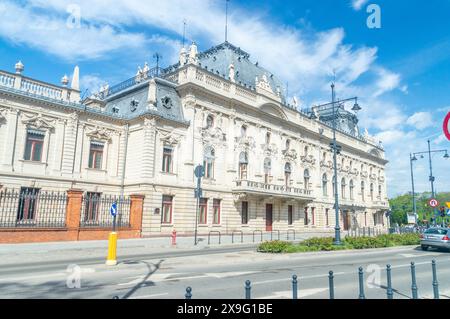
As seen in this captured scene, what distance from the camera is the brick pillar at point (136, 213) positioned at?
85.3 feet

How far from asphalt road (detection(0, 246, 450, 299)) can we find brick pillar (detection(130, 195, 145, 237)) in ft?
34.8

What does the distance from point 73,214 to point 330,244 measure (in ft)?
52.0

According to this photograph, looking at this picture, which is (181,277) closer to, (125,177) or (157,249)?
→ (157,249)

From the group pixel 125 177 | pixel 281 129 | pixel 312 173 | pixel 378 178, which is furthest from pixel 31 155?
pixel 378 178

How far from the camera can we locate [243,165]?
124 feet

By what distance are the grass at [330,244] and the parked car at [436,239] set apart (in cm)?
209

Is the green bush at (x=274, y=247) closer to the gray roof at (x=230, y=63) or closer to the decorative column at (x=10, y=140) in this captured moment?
the decorative column at (x=10, y=140)

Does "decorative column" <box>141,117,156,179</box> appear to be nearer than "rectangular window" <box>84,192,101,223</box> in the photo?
No

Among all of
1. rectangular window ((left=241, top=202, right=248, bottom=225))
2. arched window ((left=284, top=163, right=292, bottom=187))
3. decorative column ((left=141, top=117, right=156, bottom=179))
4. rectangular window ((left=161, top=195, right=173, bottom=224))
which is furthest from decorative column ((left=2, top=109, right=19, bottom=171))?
arched window ((left=284, top=163, right=292, bottom=187))

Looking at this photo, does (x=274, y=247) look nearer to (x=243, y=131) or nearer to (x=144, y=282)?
(x=144, y=282)

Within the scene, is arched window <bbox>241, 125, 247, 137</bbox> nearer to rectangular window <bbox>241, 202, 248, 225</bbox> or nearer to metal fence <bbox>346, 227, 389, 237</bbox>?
rectangular window <bbox>241, 202, 248, 225</bbox>

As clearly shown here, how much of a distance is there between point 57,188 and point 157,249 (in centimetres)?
1068

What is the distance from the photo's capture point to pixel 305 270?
1301 cm

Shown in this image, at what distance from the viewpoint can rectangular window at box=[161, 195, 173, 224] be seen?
29.9 m
